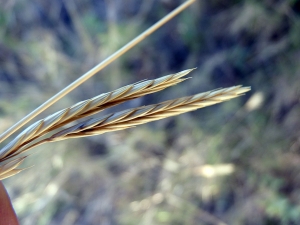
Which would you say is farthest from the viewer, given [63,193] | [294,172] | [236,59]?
[63,193]

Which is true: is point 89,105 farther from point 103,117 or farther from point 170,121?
point 170,121

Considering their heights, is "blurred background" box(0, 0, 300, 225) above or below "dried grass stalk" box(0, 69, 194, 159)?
below

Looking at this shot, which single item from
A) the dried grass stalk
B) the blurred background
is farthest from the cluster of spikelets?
the blurred background

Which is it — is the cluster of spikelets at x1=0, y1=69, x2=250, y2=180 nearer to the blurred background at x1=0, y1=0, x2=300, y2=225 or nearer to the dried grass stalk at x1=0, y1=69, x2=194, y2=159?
the dried grass stalk at x1=0, y1=69, x2=194, y2=159

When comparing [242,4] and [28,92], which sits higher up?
[28,92]

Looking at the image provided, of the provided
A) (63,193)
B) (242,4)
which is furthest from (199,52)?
(63,193)

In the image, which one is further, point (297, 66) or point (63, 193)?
point (63, 193)

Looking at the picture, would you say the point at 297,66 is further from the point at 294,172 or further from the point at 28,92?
the point at 28,92

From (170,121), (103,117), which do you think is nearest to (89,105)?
(103,117)
